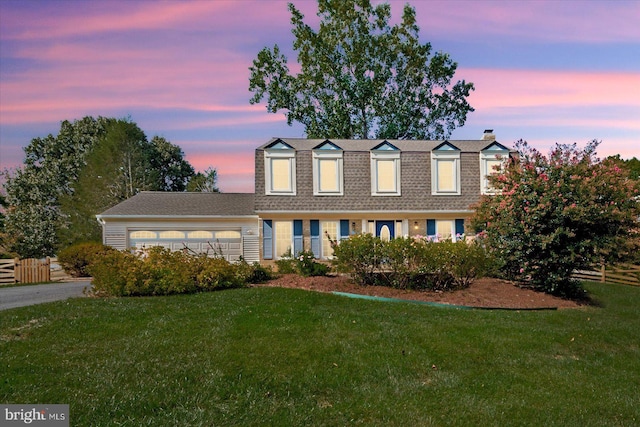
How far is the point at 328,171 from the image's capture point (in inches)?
824

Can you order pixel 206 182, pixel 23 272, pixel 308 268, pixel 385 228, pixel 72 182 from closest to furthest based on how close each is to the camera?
pixel 308 268, pixel 23 272, pixel 385 228, pixel 72 182, pixel 206 182

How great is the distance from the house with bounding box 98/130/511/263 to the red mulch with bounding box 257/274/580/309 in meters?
6.78

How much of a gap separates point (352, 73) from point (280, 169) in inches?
556

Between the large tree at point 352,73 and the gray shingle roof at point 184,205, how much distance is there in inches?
391

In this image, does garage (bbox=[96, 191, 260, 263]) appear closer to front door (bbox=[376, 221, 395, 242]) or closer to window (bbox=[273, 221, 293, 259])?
window (bbox=[273, 221, 293, 259])

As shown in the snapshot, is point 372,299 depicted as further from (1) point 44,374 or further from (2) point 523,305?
(1) point 44,374

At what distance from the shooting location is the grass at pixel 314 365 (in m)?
4.93

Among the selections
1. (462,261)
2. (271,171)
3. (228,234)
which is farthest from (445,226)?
(228,234)

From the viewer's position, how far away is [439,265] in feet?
39.9

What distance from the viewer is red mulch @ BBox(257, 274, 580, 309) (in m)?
11.3

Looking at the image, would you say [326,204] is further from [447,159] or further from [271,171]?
[447,159]

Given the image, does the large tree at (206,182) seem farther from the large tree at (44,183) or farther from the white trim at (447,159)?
the white trim at (447,159)

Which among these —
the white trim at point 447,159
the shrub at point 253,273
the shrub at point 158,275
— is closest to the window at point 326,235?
the white trim at point 447,159

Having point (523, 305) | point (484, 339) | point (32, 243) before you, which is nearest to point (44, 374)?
point (484, 339)
